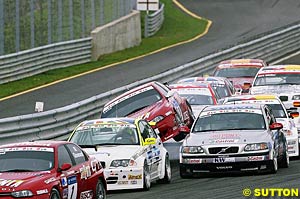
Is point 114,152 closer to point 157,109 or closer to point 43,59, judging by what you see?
point 157,109

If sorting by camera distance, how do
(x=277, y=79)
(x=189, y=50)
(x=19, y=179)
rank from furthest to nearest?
(x=189, y=50)
(x=277, y=79)
(x=19, y=179)

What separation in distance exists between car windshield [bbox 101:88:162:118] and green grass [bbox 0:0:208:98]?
832 cm

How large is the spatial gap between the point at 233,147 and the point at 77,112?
752 cm

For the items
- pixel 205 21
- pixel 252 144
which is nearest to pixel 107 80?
pixel 252 144

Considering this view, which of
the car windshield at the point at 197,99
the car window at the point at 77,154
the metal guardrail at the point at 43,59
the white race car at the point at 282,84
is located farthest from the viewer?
the metal guardrail at the point at 43,59

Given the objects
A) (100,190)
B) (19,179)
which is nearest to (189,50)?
(100,190)

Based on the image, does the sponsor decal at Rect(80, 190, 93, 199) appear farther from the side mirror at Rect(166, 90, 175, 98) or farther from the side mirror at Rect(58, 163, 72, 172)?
the side mirror at Rect(166, 90, 175, 98)

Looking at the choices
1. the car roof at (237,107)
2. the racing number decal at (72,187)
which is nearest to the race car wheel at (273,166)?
the car roof at (237,107)

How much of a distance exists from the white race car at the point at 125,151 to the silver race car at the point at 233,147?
0.56 meters

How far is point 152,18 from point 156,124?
30.4 metres

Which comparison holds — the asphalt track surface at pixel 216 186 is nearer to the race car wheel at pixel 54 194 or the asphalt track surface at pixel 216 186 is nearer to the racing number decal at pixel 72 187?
the racing number decal at pixel 72 187

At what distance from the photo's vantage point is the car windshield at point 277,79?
96.1ft

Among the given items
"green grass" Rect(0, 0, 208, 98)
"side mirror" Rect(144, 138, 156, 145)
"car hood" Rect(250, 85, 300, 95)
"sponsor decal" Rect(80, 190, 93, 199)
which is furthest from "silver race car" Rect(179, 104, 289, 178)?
"green grass" Rect(0, 0, 208, 98)

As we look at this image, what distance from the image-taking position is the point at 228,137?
66.5 ft
